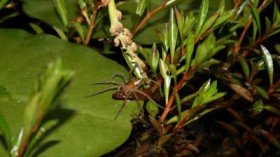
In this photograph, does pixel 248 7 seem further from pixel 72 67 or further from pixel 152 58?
pixel 72 67

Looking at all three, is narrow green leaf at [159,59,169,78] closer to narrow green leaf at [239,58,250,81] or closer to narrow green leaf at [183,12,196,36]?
narrow green leaf at [183,12,196,36]

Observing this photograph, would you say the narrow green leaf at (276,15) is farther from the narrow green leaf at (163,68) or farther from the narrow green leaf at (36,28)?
the narrow green leaf at (36,28)

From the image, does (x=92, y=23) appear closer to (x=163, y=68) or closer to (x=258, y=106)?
(x=163, y=68)

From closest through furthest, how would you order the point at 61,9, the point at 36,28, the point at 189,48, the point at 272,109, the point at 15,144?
the point at 15,144 → the point at 189,48 → the point at 272,109 → the point at 61,9 → the point at 36,28

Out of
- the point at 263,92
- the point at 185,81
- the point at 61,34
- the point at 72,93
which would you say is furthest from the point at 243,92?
the point at 61,34

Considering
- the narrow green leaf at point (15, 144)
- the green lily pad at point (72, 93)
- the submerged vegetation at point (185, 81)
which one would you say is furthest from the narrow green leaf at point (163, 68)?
the narrow green leaf at point (15, 144)

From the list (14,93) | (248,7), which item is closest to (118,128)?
(14,93)

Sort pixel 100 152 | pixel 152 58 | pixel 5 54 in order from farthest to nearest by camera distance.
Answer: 1. pixel 5 54
2. pixel 152 58
3. pixel 100 152

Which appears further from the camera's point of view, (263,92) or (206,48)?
(263,92)
